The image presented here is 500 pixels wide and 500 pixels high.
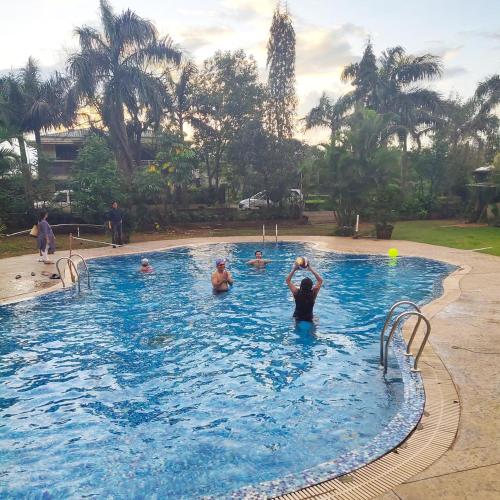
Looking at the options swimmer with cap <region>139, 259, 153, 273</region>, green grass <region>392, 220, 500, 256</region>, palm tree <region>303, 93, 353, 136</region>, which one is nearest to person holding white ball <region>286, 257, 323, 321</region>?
swimmer with cap <region>139, 259, 153, 273</region>

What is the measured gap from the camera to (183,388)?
24.4 ft

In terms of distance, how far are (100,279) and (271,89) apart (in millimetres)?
22150

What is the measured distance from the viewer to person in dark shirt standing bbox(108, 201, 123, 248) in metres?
21.4

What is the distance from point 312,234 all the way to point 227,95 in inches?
488

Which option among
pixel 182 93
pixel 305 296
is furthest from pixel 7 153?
pixel 305 296

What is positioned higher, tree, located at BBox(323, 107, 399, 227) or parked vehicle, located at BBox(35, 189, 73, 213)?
tree, located at BBox(323, 107, 399, 227)

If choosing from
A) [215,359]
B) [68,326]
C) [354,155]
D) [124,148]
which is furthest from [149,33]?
[215,359]

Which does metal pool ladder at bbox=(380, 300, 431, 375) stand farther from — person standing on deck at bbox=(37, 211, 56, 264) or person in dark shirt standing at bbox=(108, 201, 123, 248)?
person in dark shirt standing at bbox=(108, 201, 123, 248)

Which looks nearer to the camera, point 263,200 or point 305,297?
point 305,297

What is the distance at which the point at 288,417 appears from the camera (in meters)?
6.38

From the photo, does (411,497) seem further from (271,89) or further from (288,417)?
(271,89)

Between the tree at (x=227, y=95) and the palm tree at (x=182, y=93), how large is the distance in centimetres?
56

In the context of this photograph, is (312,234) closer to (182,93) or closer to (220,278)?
(220,278)

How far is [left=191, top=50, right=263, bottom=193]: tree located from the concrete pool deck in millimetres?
19308
